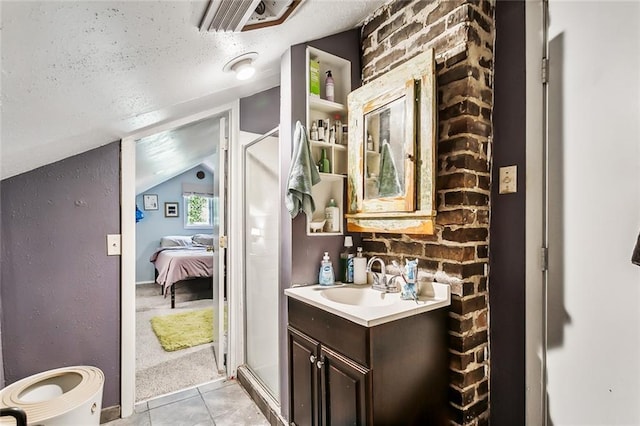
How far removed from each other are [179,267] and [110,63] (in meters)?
4.01

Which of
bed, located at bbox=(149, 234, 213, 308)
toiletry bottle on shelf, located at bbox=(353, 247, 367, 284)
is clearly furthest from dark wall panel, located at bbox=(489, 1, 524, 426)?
bed, located at bbox=(149, 234, 213, 308)

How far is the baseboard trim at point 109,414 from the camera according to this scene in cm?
194

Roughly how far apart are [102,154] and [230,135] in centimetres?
92

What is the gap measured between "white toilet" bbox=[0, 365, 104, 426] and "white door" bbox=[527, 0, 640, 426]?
2.10m

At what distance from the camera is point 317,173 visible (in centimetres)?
169

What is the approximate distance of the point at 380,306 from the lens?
1.34 metres

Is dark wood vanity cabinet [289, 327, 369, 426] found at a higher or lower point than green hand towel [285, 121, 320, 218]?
lower

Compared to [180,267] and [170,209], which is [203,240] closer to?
[170,209]

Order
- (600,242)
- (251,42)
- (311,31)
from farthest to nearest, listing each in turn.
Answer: (311,31) < (251,42) < (600,242)

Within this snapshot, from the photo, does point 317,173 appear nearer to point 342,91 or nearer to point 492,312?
point 342,91

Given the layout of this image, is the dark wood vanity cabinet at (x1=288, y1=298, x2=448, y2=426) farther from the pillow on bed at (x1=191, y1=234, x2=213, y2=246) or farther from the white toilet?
the pillow on bed at (x1=191, y1=234, x2=213, y2=246)

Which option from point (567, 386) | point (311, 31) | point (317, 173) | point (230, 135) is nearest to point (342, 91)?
point (311, 31)

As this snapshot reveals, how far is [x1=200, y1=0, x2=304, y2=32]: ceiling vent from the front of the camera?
1.06 m

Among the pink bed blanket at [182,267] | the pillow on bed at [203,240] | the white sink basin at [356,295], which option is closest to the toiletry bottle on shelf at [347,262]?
the white sink basin at [356,295]
